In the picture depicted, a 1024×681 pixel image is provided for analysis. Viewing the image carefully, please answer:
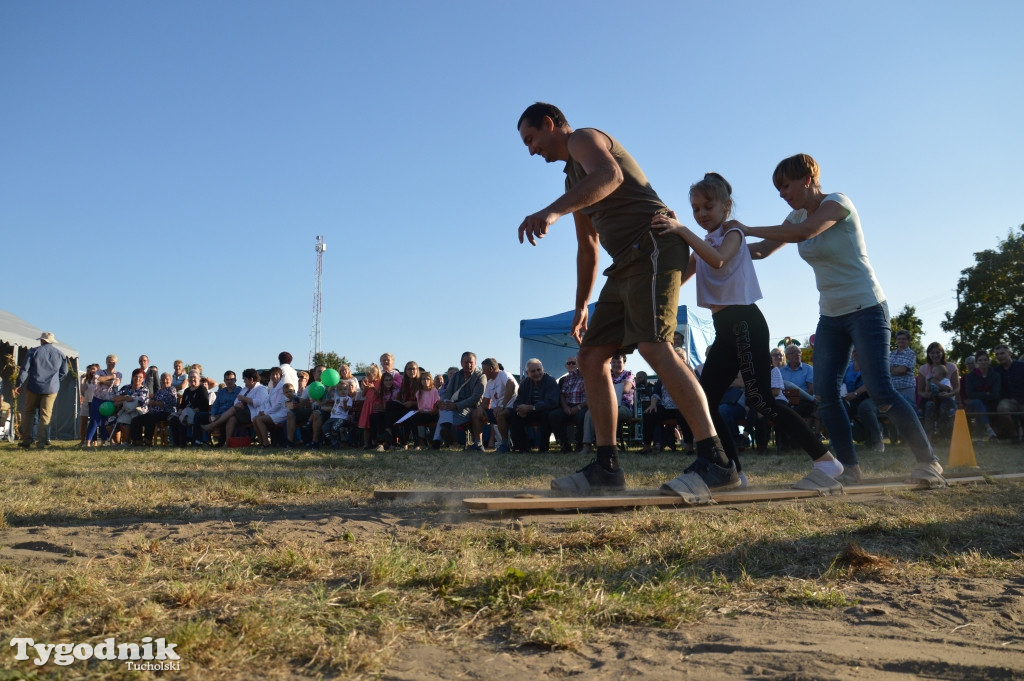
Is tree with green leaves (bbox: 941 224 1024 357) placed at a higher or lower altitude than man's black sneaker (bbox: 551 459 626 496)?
higher

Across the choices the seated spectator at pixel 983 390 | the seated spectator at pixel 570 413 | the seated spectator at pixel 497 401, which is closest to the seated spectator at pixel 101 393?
the seated spectator at pixel 497 401

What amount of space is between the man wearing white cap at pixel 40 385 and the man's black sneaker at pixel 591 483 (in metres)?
11.6

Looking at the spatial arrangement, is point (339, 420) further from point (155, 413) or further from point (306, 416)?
point (155, 413)

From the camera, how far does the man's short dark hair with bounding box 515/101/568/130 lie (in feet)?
13.0

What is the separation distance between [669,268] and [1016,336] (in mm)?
40756

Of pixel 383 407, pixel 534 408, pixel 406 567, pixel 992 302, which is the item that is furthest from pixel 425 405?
pixel 992 302

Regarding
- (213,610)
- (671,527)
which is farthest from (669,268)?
(213,610)

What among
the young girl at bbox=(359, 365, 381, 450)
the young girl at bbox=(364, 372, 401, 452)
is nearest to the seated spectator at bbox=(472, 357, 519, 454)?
the young girl at bbox=(364, 372, 401, 452)

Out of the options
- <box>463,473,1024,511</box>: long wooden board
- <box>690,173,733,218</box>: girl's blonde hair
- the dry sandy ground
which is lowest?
the dry sandy ground

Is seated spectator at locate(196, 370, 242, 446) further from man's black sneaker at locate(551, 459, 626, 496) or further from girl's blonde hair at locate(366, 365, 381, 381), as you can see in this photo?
man's black sneaker at locate(551, 459, 626, 496)

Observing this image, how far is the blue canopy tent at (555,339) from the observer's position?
637 inches

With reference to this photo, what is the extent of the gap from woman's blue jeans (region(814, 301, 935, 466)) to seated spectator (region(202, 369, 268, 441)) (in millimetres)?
10928

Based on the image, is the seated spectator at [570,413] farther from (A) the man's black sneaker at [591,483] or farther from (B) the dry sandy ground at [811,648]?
(B) the dry sandy ground at [811,648]

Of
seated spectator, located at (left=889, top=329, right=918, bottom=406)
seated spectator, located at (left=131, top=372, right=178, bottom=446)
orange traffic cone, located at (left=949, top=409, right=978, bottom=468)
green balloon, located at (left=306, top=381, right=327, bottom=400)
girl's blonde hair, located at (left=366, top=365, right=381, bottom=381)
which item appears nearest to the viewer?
orange traffic cone, located at (left=949, top=409, right=978, bottom=468)
